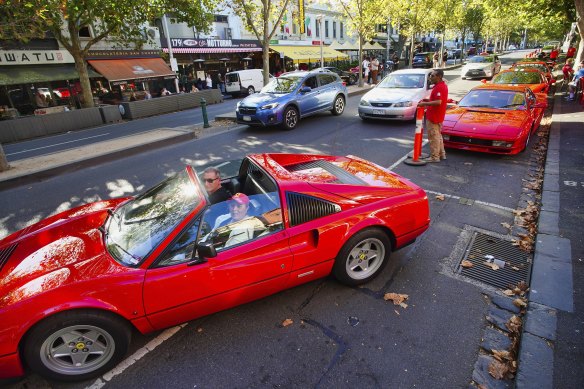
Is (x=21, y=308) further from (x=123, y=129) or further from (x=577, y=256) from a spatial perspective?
(x=123, y=129)

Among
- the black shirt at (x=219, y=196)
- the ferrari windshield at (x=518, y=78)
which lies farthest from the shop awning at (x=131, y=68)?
the black shirt at (x=219, y=196)

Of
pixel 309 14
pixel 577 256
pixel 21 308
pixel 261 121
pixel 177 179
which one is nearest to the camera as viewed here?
pixel 21 308

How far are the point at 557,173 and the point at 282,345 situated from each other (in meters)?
6.28

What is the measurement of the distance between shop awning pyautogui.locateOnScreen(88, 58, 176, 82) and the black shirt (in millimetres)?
21830

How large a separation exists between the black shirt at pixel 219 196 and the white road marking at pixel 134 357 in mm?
1206

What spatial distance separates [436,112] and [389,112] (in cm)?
371

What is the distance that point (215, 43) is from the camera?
2836 centimetres

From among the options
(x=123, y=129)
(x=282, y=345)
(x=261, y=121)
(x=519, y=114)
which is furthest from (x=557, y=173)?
(x=123, y=129)

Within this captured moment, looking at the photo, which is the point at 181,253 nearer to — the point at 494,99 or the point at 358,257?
the point at 358,257

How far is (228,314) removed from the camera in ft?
10.5

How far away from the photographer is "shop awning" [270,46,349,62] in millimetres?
32322

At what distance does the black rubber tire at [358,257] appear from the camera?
10.8 ft

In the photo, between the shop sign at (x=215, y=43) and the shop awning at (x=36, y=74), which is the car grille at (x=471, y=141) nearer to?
the shop awning at (x=36, y=74)

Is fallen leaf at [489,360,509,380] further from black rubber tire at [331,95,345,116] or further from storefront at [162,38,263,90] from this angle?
storefront at [162,38,263,90]
